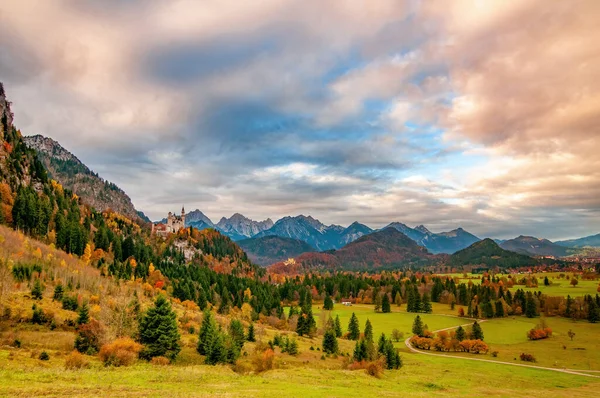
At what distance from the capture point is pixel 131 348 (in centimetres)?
5934

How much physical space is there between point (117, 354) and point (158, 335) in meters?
Answer: 9.80

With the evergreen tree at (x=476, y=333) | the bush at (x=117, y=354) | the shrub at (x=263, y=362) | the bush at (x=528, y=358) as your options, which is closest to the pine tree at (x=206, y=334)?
the shrub at (x=263, y=362)

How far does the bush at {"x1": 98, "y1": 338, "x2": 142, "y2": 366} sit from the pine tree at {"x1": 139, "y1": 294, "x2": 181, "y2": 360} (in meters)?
4.13

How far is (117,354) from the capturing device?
53.2 meters

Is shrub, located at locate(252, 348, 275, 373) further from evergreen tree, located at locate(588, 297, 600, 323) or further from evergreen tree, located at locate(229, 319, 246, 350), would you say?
evergreen tree, located at locate(588, 297, 600, 323)

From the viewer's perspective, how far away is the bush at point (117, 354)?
172 feet

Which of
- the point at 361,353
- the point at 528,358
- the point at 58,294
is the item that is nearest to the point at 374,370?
the point at 361,353

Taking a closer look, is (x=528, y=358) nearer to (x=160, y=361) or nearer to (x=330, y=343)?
(x=330, y=343)

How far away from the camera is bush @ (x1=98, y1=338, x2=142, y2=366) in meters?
52.5

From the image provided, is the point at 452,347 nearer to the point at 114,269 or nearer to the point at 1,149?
the point at 114,269

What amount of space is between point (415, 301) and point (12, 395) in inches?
7537

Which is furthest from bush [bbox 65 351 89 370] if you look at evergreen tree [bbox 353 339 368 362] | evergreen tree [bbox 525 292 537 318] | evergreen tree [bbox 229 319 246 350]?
evergreen tree [bbox 525 292 537 318]

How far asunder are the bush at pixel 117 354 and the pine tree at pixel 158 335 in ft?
13.6

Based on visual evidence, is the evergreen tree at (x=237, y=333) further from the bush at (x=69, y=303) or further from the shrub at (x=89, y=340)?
the bush at (x=69, y=303)
